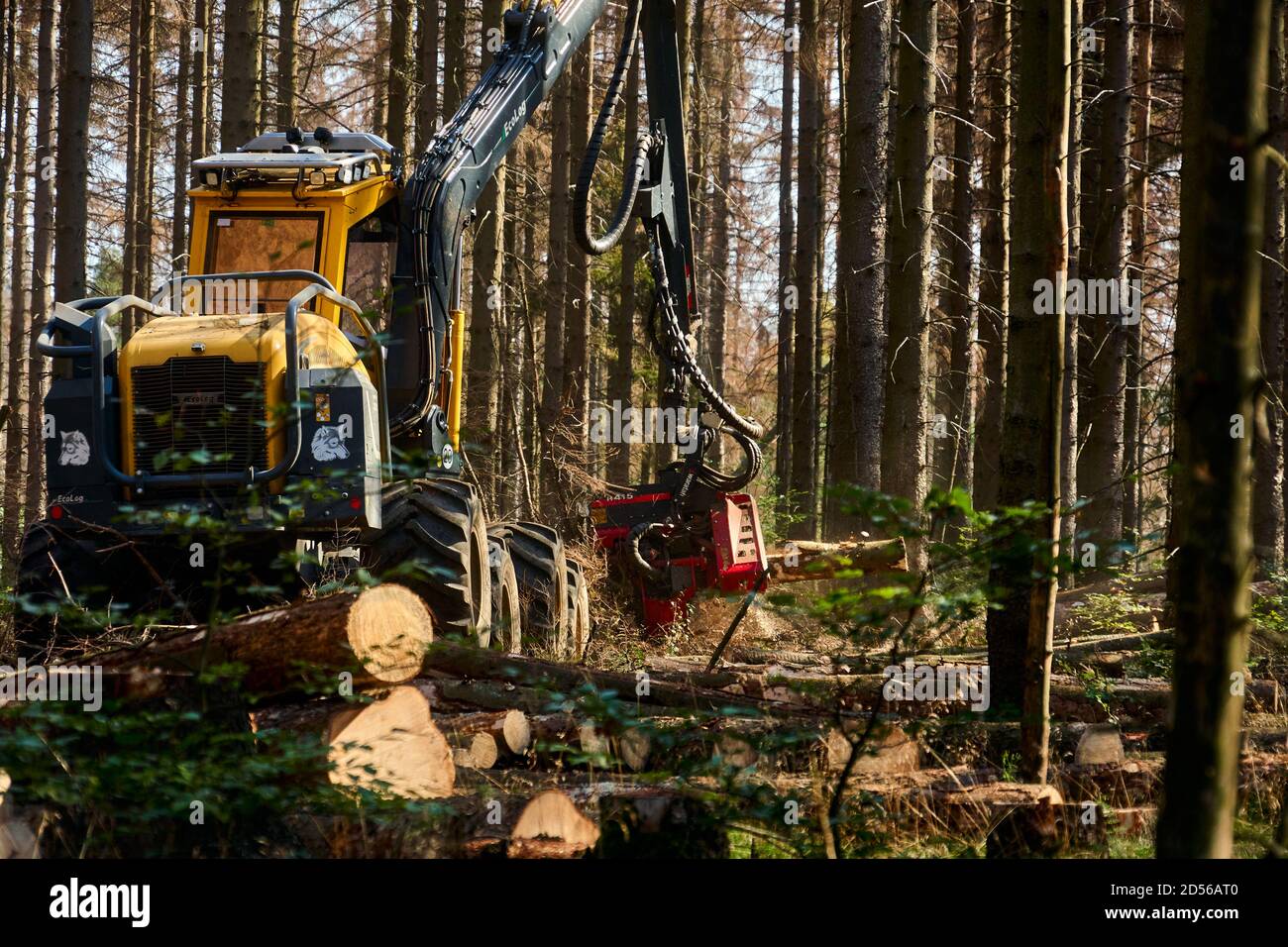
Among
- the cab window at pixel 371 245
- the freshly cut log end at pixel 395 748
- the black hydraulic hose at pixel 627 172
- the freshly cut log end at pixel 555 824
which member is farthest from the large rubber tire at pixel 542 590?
the freshly cut log end at pixel 555 824

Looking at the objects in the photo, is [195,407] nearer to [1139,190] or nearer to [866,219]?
[866,219]

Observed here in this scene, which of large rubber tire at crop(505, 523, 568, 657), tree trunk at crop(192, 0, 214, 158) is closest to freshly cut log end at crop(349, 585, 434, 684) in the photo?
large rubber tire at crop(505, 523, 568, 657)

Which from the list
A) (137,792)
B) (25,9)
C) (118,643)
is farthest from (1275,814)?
(25,9)

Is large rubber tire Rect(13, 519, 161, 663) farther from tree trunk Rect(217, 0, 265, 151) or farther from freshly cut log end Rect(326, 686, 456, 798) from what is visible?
tree trunk Rect(217, 0, 265, 151)

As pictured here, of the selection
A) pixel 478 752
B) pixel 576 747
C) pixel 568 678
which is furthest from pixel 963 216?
pixel 478 752

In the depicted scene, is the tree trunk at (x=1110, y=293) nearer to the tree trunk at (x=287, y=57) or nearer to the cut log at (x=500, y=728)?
the cut log at (x=500, y=728)

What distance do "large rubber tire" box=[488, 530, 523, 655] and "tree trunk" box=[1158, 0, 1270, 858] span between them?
605cm

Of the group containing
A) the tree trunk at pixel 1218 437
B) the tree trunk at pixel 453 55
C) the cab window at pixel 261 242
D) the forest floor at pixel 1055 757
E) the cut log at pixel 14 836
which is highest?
the tree trunk at pixel 453 55

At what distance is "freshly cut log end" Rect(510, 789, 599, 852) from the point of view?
4820 mm

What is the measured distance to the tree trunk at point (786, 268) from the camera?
23828mm

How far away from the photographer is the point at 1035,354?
22.9ft

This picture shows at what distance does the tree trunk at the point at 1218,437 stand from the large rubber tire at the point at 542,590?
6.77m

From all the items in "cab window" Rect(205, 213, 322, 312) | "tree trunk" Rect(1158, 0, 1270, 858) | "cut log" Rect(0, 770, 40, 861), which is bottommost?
"cut log" Rect(0, 770, 40, 861)
